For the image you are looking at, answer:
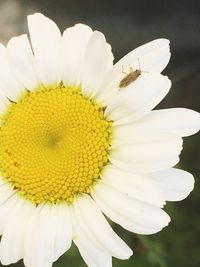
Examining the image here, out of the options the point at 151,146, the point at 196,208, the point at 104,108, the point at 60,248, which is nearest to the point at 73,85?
the point at 104,108

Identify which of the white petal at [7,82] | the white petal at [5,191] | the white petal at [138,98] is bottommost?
the white petal at [5,191]

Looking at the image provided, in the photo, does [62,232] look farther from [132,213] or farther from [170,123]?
[170,123]

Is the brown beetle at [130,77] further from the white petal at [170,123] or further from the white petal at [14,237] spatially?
the white petal at [14,237]

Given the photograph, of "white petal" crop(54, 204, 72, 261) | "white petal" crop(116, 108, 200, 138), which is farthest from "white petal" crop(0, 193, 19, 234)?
"white petal" crop(116, 108, 200, 138)

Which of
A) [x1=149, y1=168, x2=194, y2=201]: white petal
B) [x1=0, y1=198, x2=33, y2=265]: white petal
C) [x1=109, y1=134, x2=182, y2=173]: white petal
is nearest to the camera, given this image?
[x1=109, y1=134, x2=182, y2=173]: white petal

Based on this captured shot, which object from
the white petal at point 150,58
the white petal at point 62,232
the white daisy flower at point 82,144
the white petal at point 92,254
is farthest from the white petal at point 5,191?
the white petal at point 150,58

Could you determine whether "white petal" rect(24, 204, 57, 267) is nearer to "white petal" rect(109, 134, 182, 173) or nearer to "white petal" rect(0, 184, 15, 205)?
"white petal" rect(0, 184, 15, 205)

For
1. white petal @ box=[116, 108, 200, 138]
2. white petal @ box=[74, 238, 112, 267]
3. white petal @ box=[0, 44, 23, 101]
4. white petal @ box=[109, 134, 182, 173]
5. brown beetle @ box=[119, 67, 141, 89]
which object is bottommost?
white petal @ box=[74, 238, 112, 267]
